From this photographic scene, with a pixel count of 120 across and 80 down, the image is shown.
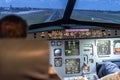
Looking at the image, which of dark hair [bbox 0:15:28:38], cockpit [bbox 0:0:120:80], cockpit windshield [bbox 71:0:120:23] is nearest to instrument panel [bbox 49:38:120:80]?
cockpit [bbox 0:0:120:80]

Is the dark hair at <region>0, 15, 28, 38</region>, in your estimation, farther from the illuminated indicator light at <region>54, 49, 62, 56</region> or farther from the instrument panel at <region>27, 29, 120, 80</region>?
the illuminated indicator light at <region>54, 49, 62, 56</region>

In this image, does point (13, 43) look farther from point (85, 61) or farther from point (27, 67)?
point (85, 61)

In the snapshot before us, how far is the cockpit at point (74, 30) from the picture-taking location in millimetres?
4031

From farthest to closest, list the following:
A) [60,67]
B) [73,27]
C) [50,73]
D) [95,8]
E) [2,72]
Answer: [60,67] → [73,27] → [95,8] → [50,73] → [2,72]

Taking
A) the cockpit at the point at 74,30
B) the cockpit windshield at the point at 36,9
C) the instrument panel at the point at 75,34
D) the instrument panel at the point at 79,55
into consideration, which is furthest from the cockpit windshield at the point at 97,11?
the instrument panel at the point at 79,55

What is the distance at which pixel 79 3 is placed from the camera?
398 cm

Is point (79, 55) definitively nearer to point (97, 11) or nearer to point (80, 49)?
point (80, 49)

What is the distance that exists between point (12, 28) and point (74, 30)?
4.59m

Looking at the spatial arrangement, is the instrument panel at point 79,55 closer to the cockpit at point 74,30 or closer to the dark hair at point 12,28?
the cockpit at point 74,30

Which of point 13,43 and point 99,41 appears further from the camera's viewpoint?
point 99,41

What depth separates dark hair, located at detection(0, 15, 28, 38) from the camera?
1021 millimetres

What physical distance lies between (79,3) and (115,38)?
7.73ft

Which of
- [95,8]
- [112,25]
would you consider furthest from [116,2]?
[112,25]

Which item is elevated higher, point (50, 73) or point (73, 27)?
point (50, 73)
